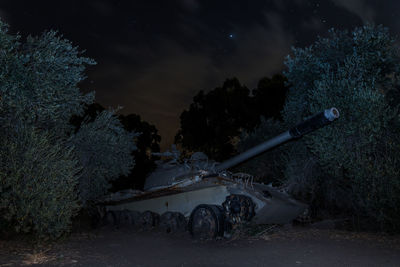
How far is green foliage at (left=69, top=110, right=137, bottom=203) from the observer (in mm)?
11727

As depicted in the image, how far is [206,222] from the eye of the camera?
1002cm

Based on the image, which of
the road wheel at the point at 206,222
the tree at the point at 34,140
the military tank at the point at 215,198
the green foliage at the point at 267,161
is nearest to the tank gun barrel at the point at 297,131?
the military tank at the point at 215,198

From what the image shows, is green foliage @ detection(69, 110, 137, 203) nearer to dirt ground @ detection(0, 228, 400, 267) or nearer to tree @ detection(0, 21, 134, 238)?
tree @ detection(0, 21, 134, 238)

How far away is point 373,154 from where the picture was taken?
1014cm

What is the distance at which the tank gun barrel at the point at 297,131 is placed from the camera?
8.45 meters

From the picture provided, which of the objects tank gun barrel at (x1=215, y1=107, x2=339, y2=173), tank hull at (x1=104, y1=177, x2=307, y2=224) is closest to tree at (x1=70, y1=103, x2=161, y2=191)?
tank hull at (x1=104, y1=177, x2=307, y2=224)

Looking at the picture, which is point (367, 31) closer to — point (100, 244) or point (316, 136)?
→ point (316, 136)

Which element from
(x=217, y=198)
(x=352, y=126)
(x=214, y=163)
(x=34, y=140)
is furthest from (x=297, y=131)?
(x=34, y=140)

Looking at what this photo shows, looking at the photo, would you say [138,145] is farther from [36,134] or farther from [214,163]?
[36,134]

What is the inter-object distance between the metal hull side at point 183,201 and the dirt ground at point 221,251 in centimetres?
120

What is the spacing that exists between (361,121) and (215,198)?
479 centimetres

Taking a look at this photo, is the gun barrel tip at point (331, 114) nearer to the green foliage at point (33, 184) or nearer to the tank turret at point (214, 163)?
the tank turret at point (214, 163)

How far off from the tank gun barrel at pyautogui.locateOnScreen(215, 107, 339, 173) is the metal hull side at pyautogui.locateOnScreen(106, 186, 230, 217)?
1.25 m

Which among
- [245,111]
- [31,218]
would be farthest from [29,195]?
[245,111]
